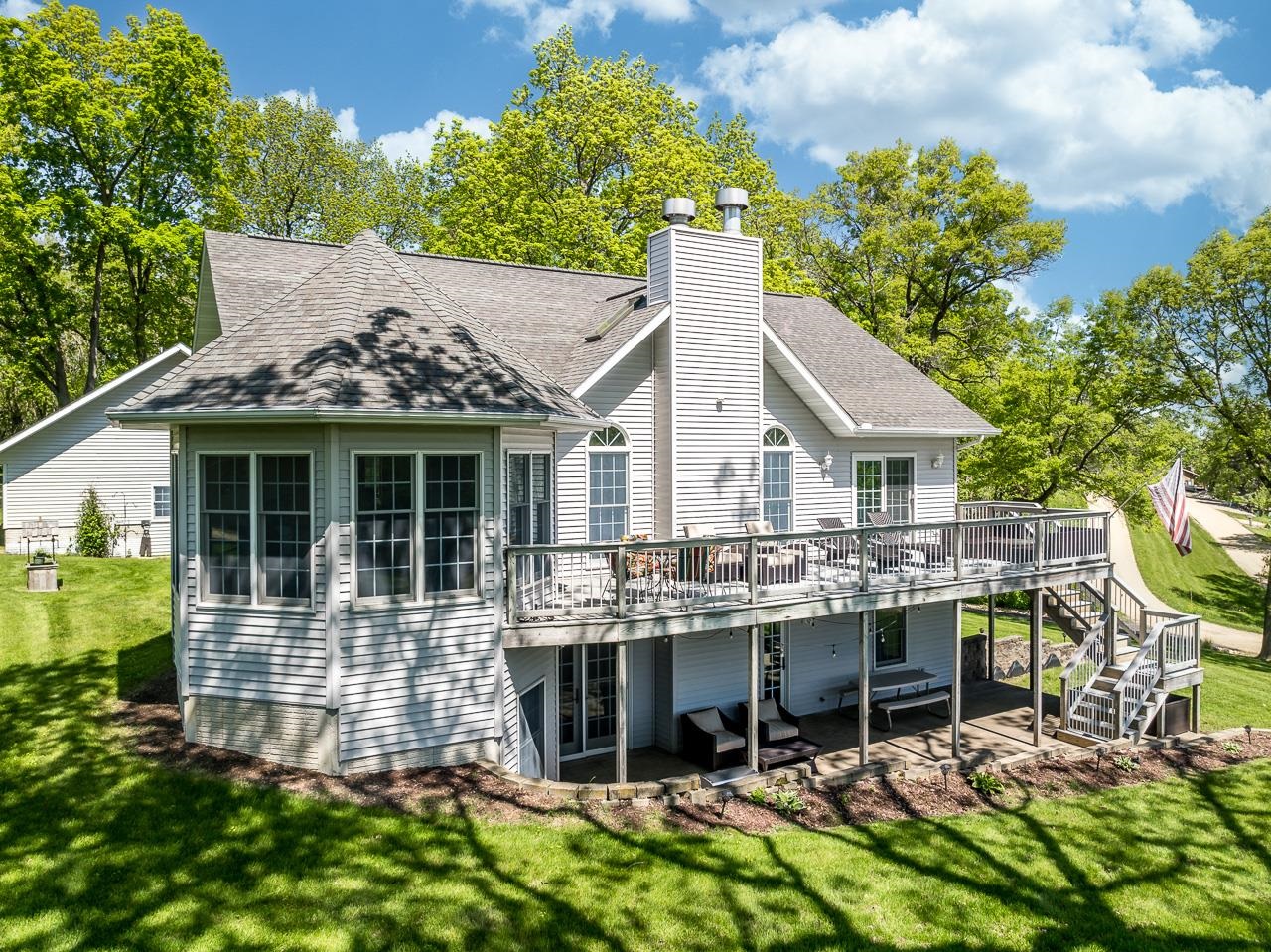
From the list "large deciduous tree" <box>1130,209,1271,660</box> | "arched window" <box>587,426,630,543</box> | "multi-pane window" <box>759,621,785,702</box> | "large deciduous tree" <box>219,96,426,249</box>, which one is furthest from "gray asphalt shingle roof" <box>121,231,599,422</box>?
"large deciduous tree" <box>219,96,426,249</box>

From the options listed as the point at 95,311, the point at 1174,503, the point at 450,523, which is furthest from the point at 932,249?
the point at 95,311

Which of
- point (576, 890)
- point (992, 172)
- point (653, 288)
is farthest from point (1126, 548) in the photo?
point (576, 890)

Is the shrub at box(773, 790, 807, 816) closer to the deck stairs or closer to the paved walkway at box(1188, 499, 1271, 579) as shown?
the deck stairs

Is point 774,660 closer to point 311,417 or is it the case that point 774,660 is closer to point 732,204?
point 732,204

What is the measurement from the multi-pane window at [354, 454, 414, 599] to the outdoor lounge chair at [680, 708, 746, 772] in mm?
6233

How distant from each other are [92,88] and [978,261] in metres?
33.7

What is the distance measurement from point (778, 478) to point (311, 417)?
9.91 m

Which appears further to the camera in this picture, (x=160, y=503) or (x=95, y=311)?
(x=95, y=311)

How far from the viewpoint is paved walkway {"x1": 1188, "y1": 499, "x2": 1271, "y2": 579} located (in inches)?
1748

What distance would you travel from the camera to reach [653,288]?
14.8m

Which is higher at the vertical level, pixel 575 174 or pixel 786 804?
pixel 575 174

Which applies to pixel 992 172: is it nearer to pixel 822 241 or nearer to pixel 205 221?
pixel 822 241

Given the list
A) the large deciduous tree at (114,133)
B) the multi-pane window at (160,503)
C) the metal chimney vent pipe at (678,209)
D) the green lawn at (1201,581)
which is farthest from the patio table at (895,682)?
the large deciduous tree at (114,133)

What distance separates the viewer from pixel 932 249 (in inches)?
1192
